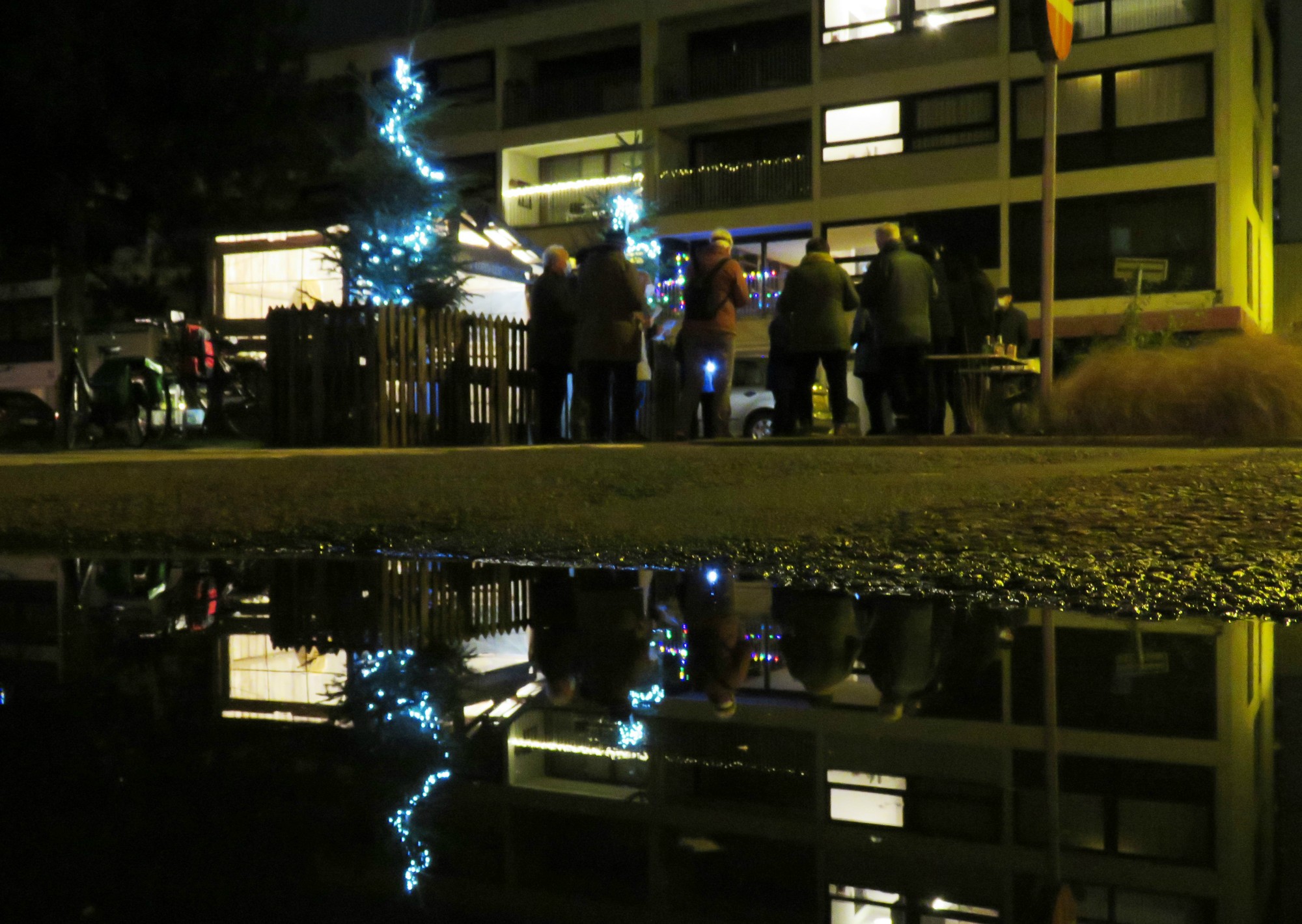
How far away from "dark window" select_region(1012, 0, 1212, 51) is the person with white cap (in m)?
20.1

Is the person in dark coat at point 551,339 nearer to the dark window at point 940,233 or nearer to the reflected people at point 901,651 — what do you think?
the reflected people at point 901,651

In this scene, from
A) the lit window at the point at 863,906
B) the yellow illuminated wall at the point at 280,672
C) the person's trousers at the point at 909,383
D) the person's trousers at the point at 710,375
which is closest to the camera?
the lit window at the point at 863,906

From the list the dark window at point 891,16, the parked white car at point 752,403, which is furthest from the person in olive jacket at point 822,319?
the dark window at point 891,16

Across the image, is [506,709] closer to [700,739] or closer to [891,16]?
[700,739]

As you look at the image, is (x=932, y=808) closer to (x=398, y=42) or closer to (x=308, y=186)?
(x=308, y=186)

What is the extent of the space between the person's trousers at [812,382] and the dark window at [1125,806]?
9.30 m

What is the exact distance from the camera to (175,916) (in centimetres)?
146

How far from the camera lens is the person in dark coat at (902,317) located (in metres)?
11.4

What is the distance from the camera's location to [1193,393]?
9.54 meters

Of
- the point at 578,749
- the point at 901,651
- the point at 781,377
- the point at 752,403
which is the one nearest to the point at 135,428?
the point at 781,377

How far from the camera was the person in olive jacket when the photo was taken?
38.0ft

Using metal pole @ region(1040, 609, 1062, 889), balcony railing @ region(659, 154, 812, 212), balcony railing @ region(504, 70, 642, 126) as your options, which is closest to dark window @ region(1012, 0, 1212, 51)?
balcony railing @ region(659, 154, 812, 212)

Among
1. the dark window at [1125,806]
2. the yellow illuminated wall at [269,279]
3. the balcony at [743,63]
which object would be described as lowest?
the dark window at [1125,806]

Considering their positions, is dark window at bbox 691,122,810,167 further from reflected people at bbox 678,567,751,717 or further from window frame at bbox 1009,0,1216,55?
reflected people at bbox 678,567,751,717
